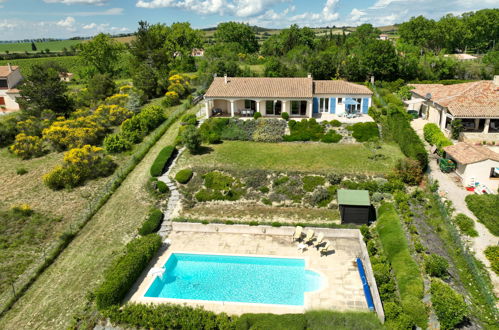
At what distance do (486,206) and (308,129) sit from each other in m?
18.2

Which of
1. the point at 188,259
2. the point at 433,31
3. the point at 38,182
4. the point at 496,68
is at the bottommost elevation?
the point at 188,259

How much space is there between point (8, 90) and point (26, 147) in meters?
29.2

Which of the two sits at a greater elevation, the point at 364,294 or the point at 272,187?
the point at 272,187

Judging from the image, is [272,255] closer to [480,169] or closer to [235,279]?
[235,279]

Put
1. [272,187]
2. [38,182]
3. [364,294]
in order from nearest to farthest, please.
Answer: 1. [364,294]
2. [272,187]
3. [38,182]

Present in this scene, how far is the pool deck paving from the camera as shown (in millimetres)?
17250

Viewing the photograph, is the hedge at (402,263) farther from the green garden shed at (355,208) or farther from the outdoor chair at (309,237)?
the outdoor chair at (309,237)

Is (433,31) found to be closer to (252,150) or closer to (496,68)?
(496,68)

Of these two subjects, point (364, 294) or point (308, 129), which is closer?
point (364, 294)

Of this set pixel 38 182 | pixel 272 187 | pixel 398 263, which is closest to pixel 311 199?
pixel 272 187

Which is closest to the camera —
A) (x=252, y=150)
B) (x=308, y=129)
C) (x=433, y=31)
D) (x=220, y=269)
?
(x=220, y=269)

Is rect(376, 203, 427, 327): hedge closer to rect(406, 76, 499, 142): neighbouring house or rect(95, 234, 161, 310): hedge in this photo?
rect(95, 234, 161, 310): hedge

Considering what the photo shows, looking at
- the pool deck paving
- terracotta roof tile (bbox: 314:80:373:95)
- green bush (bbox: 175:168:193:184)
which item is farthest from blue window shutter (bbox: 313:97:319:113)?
the pool deck paving

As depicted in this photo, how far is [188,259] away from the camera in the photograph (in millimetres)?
21781
